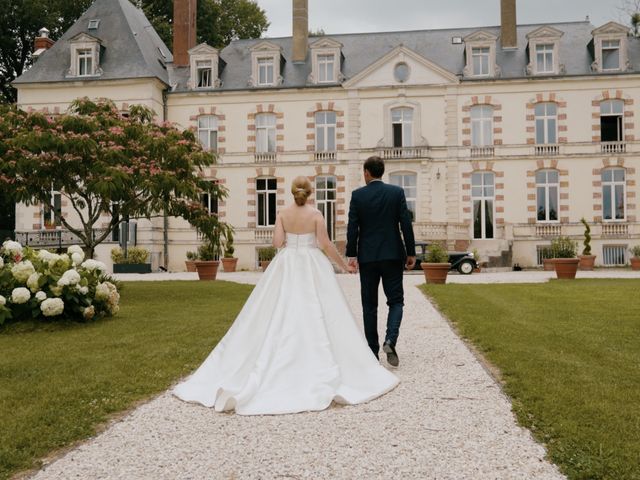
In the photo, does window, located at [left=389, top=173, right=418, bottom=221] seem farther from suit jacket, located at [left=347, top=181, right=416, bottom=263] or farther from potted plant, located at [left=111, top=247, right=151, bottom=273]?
suit jacket, located at [left=347, top=181, right=416, bottom=263]

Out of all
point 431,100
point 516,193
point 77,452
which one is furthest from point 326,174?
point 77,452

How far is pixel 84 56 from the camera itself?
29125mm

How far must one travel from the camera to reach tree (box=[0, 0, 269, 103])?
3506 cm

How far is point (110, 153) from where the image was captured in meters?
13.6

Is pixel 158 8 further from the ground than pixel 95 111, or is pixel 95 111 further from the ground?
pixel 158 8

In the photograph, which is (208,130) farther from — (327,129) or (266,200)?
(327,129)

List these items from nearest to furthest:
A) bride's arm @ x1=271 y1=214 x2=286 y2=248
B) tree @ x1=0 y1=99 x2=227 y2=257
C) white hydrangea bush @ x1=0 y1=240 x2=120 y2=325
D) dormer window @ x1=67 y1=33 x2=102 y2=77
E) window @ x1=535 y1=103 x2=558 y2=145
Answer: bride's arm @ x1=271 y1=214 x2=286 y2=248, white hydrangea bush @ x1=0 y1=240 x2=120 y2=325, tree @ x1=0 y1=99 x2=227 y2=257, window @ x1=535 y1=103 x2=558 y2=145, dormer window @ x1=67 y1=33 x2=102 y2=77

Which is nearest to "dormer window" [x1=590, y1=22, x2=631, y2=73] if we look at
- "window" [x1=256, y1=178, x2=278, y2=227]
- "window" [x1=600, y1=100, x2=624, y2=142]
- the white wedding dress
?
"window" [x1=600, y1=100, x2=624, y2=142]

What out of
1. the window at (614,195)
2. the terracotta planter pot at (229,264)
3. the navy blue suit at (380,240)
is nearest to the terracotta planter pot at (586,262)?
the window at (614,195)

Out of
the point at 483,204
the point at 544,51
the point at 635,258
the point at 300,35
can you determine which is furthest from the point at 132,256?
the point at 635,258

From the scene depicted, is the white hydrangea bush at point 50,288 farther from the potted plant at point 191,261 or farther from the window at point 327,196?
the window at point 327,196

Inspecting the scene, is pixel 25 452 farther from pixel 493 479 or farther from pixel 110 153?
pixel 110 153

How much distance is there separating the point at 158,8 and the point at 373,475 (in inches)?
1571

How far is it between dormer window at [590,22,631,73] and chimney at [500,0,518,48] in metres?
3.28
